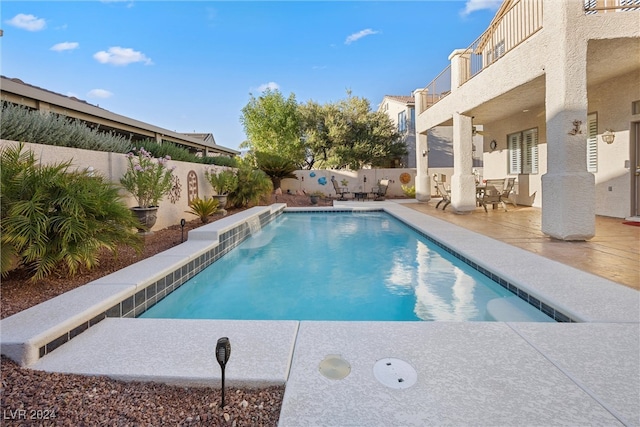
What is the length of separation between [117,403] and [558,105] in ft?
23.1

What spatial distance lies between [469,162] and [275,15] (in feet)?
25.4

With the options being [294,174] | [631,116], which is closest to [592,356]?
[631,116]

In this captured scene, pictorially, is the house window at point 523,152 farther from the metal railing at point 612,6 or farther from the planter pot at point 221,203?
the planter pot at point 221,203

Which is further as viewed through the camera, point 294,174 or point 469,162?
point 294,174

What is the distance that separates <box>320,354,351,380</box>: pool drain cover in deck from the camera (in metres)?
2.09

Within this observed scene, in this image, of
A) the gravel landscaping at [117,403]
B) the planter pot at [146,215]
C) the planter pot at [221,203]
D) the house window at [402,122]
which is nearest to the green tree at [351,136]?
the house window at [402,122]

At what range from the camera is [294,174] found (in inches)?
767

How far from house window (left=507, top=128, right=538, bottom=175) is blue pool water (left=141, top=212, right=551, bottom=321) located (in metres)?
5.77

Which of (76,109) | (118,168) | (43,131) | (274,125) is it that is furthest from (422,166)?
(274,125)

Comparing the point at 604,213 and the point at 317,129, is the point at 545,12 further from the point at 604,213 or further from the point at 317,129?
the point at 317,129

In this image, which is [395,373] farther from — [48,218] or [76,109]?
[76,109]

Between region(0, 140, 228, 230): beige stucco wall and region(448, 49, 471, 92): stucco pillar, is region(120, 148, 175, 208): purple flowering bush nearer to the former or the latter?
region(0, 140, 228, 230): beige stucco wall

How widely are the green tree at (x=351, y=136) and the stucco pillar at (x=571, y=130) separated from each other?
16.3 metres

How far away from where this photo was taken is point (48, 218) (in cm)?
352
